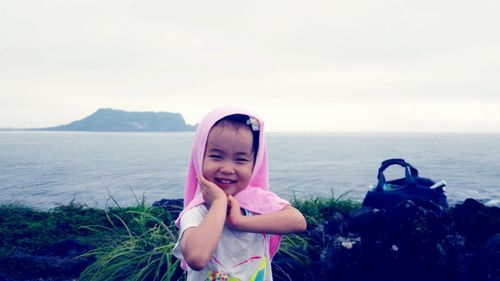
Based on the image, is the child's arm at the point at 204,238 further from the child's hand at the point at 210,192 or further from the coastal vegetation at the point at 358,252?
the coastal vegetation at the point at 358,252

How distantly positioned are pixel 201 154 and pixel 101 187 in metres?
17.1

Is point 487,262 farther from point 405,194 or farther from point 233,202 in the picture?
point 405,194

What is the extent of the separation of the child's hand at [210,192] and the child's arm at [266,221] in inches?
3.8

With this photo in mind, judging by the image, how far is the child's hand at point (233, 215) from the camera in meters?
2.12

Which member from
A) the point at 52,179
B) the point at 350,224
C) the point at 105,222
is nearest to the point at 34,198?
the point at 52,179

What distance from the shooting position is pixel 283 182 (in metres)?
19.2

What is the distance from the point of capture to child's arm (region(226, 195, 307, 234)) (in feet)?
6.98

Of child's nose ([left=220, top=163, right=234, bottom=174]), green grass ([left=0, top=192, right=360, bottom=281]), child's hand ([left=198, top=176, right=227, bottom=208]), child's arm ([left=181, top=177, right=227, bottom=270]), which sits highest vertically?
child's nose ([left=220, top=163, right=234, bottom=174])

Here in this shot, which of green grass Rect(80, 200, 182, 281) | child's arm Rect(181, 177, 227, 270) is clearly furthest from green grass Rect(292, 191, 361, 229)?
child's arm Rect(181, 177, 227, 270)

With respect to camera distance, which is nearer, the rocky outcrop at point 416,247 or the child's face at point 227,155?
the child's face at point 227,155

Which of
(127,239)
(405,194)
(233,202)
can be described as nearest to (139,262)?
(127,239)

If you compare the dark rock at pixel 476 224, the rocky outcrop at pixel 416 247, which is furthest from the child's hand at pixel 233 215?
the dark rock at pixel 476 224

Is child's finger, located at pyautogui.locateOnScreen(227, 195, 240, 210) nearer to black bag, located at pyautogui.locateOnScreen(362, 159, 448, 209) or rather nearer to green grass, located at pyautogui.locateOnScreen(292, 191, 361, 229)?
green grass, located at pyautogui.locateOnScreen(292, 191, 361, 229)

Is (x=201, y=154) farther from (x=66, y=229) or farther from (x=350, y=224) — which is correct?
(x=66, y=229)
